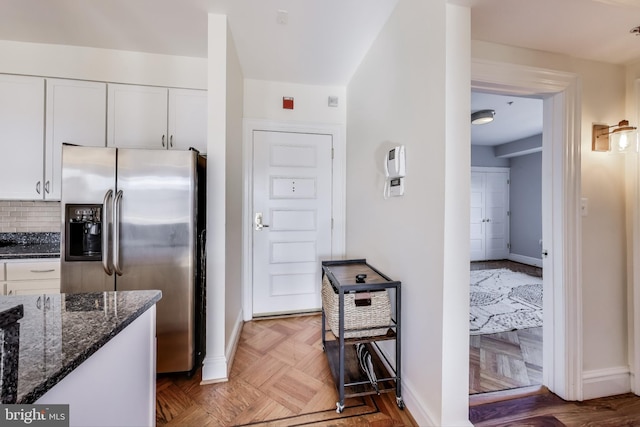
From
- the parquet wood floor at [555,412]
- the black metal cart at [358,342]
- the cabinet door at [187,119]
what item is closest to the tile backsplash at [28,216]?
the cabinet door at [187,119]

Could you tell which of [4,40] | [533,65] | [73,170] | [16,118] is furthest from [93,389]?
[4,40]

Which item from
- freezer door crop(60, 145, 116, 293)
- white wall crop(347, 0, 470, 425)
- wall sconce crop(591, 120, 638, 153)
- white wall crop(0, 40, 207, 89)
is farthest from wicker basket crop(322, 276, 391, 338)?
white wall crop(0, 40, 207, 89)

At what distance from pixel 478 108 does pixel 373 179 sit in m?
2.55

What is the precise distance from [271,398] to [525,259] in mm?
6208

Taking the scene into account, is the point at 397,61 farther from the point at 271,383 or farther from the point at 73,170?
the point at 271,383

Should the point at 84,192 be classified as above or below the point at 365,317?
above

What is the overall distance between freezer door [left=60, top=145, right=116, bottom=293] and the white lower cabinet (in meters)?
0.50

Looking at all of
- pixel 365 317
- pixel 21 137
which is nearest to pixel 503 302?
pixel 365 317

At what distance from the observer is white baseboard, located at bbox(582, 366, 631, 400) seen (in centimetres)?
175

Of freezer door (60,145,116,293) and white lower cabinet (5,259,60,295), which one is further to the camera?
white lower cabinet (5,259,60,295)

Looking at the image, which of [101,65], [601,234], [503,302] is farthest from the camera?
[503,302]

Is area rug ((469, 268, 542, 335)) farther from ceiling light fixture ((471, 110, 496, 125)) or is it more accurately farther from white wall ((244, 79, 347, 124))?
white wall ((244, 79, 347, 124))

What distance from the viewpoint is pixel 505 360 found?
7.04 ft

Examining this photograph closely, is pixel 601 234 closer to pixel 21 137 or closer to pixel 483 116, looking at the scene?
pixel 483 116
